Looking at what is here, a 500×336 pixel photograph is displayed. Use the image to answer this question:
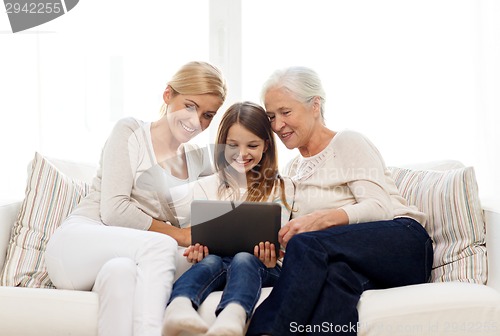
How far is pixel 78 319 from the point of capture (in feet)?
5.42

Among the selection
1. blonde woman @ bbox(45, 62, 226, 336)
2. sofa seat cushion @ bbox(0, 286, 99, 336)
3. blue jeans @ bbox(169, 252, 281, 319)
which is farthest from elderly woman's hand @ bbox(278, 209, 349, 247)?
sofa seat cushion @ bbox(0, 286, 99, 336)

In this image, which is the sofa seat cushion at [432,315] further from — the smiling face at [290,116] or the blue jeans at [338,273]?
the smiling face at [290,116]

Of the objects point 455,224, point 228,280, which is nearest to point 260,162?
point 228,280

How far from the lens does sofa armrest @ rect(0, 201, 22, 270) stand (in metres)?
2.02

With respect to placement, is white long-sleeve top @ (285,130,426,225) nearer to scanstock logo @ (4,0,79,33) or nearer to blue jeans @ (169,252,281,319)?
blue jeans @ (169,252,281,319)

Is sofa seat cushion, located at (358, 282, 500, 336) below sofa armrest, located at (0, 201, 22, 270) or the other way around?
below

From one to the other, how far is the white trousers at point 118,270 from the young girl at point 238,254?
0.22ft

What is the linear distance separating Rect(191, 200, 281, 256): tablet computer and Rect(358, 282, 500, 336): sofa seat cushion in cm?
41

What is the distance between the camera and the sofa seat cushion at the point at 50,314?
1.65m

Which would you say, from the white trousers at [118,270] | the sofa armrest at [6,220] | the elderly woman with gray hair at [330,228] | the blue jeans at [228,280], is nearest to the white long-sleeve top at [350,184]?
the elderly woman with gray hair at [330,228]

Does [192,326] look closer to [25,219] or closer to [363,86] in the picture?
[25,219]

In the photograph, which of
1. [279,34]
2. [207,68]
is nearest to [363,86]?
[279,34]

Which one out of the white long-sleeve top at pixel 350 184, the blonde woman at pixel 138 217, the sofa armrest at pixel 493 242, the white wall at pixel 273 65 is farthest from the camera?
the white wall at pixel 273 65

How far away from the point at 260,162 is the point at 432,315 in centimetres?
84
